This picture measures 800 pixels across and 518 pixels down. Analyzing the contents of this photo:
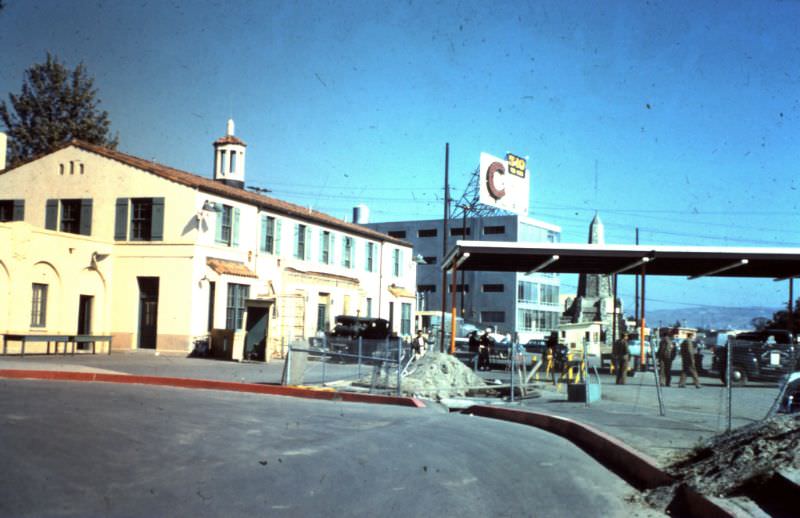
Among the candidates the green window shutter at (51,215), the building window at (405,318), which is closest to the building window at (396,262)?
the building window at (405,318)

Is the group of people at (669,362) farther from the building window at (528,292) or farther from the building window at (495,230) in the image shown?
the building window at (495,230)

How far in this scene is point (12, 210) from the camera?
40.3 m

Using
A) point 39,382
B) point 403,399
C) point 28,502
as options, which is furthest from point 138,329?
point 28,502

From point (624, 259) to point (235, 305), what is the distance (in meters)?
17.7

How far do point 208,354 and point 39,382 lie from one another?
16.0 m

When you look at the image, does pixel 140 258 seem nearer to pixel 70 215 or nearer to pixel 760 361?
pixel 70 215

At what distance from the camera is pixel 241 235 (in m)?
40.0

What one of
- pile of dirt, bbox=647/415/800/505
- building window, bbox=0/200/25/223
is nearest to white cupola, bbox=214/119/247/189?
building window, bbox=0/200/25/223

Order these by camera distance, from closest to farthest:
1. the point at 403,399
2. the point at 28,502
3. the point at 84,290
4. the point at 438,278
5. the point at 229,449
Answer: the point at 28,502, the point at 229,449, the point at 403,399, the point at 84,290, the point at 438,278

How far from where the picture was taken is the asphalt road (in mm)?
7906

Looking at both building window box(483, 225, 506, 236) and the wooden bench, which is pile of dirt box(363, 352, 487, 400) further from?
building window box(483, 225, 506, 236)

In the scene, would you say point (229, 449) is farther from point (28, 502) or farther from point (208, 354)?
point (208, 354)

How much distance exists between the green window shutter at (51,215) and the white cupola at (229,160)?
31.2ft

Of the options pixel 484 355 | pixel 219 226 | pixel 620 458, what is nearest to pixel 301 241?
pixel 219 226
